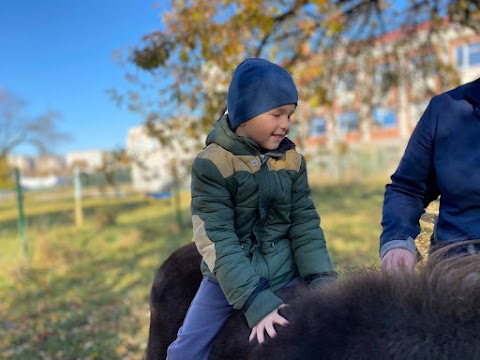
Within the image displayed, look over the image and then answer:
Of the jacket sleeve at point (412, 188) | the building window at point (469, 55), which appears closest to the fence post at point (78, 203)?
the jacket sleeve at point (412, 188)

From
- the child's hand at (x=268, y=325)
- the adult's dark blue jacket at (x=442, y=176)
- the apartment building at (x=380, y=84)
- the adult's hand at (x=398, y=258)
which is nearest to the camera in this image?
the child's hand at (x=268, y=325)

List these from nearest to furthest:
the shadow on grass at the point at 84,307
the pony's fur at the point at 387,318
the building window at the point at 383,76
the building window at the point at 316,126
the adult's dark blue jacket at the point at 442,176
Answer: the pony's fur at the point at 387,318, the adult's dark blue jacket at the point at 442,176, the shadow on grass at the point at 84,307, the building window at the point at 316,126, the building window at the point at 383,76

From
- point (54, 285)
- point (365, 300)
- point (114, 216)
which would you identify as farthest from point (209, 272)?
point (114, 216)

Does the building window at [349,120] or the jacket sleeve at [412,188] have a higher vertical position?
the building window at [349,120]

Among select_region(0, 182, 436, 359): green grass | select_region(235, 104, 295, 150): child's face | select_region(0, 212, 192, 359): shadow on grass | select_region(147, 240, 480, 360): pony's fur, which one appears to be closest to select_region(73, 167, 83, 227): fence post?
select_region(0, 182, 436, 359): green grass

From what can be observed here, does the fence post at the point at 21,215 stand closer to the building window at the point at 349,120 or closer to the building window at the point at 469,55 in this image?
the building window at the point at 349,120

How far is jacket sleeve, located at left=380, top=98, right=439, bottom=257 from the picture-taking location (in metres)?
1.83

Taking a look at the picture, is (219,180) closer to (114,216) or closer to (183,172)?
(183,172)

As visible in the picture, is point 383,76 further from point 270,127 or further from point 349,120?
point 270,127

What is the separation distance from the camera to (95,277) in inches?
336

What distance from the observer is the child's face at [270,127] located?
1832 millimetres

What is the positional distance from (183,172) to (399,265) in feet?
39.2

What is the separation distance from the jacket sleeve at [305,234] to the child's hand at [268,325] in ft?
1.33

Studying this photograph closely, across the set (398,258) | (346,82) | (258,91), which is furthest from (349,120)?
(398,258)
